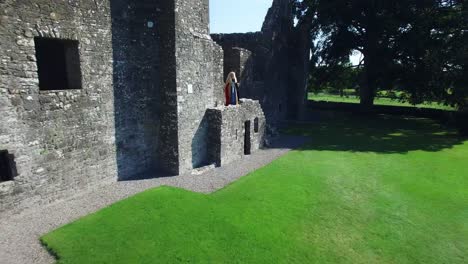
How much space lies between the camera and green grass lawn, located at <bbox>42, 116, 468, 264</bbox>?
6672mm

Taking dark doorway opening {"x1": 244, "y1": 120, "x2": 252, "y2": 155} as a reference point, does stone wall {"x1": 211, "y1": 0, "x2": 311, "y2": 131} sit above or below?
above

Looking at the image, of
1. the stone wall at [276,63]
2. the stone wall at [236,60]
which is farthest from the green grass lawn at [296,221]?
the stone wall at [276,63]

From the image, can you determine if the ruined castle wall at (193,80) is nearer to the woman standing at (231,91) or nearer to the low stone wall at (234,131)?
the low stone wall at (234,131)

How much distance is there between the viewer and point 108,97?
32.2 feet

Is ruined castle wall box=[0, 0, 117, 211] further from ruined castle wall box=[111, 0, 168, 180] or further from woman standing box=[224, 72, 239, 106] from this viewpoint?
woman standing box=[224, 72, 239, 106]

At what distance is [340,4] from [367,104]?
27.4 feet

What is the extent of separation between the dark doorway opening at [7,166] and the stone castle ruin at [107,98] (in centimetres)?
2

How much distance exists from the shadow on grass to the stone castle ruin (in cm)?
522

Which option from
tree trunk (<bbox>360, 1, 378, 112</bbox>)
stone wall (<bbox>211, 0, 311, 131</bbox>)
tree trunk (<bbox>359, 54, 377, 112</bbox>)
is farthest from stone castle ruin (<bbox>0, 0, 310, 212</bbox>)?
tree trunk (<bbox>359, 54, 377, 112</bbox>)

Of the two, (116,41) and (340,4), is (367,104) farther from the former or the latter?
(116,41)

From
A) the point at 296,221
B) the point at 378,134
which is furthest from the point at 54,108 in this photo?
the point at 378,134

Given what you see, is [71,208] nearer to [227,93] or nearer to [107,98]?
[107,98]

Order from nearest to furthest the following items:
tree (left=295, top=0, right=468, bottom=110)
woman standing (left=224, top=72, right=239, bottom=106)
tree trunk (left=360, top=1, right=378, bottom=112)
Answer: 1. woman standing (left=224, top=72, right=239, bottom=106)
2. tree (left=295, top=0, right=468, bottom=110)
3. tree trunk (left=360, top=1, right=378, bottom=112)

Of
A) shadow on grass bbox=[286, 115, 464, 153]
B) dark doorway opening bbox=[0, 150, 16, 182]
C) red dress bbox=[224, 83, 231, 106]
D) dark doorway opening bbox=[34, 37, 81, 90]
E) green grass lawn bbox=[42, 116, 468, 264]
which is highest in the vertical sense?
dark doorway opening bbox=[34, 37, 81, 90]
